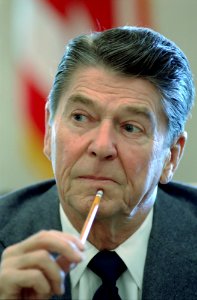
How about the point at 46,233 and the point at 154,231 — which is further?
the point at 154,231

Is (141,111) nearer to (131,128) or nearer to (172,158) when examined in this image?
(131,128)

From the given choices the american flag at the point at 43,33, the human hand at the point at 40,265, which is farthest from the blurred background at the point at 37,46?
the human hand at the point at 40,265

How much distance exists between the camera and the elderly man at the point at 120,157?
3.37 feet

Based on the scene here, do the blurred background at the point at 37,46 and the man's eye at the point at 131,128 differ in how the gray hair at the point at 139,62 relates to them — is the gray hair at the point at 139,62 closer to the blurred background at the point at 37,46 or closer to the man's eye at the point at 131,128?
the man's eye at the point at 131,128

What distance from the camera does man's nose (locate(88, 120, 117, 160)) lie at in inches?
38.8

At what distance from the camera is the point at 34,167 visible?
1916 mm

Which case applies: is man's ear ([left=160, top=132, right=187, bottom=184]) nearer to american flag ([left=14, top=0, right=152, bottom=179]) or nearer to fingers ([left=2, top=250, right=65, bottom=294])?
fingers ([left=2, top=250, right=65, bottom=294])

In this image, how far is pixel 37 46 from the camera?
74.6 inches

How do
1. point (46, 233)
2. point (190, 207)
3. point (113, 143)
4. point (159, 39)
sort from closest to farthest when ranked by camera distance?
point (46, 233) < point (113, 143) < point (159, 39) < point (190, 207)

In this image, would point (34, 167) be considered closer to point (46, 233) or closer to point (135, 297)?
point (135, 297)

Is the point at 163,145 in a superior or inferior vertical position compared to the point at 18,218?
→ superior

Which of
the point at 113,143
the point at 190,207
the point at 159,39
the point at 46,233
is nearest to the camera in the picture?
the point at 46,233

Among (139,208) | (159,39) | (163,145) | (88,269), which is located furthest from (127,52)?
(88,269)

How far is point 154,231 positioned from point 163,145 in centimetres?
24
